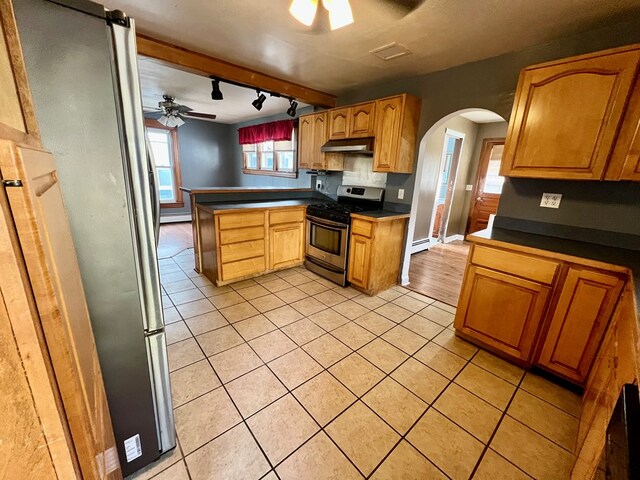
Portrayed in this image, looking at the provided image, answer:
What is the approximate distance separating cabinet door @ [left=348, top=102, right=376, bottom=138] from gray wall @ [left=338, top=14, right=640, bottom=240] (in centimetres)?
39

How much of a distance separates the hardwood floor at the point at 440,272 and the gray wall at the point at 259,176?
2.33m

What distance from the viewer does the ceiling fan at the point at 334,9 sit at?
1423 mm

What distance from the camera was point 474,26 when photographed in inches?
73.3

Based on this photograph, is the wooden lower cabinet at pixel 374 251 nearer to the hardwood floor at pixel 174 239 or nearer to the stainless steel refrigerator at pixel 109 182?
the stainless steel refrigerator at pixel 109 182

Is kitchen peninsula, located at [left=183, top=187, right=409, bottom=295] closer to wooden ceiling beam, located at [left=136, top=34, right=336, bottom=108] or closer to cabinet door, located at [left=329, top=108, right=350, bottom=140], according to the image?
cabinet door, located at [left=329, top=108, right=350, bottom=140]

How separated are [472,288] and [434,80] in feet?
7.12

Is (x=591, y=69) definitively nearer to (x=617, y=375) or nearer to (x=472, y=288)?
(x=472, y=288)

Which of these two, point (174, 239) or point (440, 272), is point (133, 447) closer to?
point (440, 272)

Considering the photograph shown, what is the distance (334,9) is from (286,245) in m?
2.53

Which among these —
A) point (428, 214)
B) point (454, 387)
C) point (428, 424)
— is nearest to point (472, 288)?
point (454, 387)

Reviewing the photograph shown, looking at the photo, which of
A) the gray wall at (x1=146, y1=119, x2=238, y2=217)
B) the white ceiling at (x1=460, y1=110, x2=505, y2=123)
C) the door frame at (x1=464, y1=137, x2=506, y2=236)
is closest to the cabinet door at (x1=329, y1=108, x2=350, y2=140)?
the white ceiling at (x1=460, y1=110, x2=505, y2=123)

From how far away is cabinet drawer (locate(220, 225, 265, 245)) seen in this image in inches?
115

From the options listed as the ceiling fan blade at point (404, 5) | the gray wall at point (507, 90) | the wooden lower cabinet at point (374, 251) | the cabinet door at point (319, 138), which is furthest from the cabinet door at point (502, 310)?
the cabinet door at point (319, 138)

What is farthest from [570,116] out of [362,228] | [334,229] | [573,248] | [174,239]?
[174,239]
